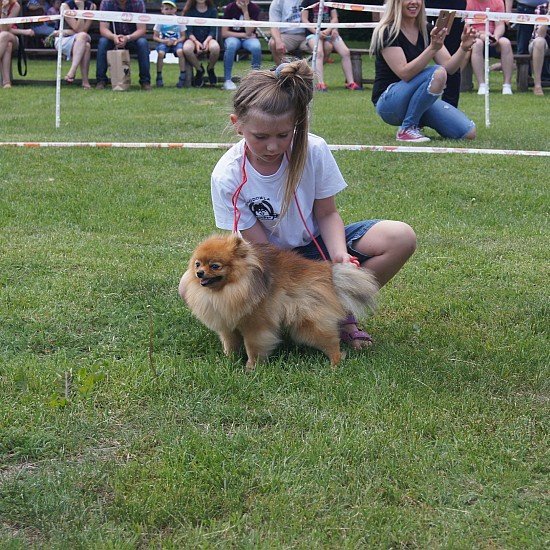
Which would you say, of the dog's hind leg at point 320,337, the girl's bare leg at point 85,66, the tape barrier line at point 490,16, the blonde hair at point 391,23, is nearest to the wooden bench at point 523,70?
the tape barrier line at point 490,16

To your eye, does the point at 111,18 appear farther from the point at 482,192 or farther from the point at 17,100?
the point at 482,192

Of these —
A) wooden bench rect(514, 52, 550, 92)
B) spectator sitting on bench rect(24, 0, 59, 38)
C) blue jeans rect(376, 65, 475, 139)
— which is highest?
spectator sitting on bench rect(24, 0, 59, 38)

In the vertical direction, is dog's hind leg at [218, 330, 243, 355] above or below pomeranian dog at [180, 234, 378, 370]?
below

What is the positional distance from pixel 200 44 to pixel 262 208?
11.9 meters

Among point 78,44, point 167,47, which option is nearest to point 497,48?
point 167,47

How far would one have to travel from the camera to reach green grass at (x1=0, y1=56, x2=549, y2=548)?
2.46 metres

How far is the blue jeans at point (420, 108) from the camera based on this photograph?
8.13 metres

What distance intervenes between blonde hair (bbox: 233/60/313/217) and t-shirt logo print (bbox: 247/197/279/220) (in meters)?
0.13

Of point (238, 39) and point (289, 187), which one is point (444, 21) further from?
point (238, 39)

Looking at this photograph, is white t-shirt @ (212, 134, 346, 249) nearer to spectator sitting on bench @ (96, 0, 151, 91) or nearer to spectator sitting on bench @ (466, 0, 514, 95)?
spectator sitting on bench @ (466, 0, 514, 95)

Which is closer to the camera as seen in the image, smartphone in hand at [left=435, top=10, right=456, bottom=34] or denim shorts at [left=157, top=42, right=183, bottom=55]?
smartphone in hand at [left=435, top=10, right=456, bottom=34]

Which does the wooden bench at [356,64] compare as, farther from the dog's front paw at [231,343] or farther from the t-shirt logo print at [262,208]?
the dog's front paw at [231,343]

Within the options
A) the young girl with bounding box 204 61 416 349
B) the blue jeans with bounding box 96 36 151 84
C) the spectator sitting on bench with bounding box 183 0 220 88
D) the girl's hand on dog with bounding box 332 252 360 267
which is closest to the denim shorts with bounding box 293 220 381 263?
the young girl with bounding box 204 61 416 349

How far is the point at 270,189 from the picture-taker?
149 inches
